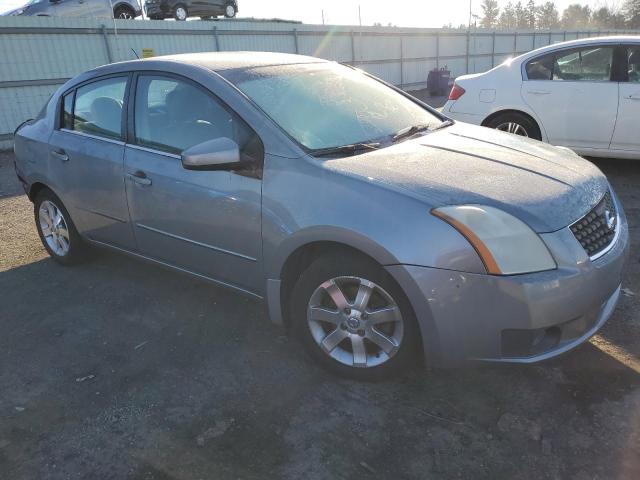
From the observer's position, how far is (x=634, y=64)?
5.64 metres

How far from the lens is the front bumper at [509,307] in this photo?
2223 mm

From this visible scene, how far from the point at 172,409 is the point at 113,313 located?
51.6 inches

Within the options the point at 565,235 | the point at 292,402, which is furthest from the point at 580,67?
the point at 292,402

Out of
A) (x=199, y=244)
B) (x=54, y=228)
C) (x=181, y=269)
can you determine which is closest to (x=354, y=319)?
(x=199, y=244)

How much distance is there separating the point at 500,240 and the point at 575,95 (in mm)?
4494

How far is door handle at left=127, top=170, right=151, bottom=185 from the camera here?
3299 millimetres

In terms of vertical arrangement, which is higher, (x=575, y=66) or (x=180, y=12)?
(x=180, y=12)

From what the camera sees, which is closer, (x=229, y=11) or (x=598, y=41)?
(x=598, y=41)

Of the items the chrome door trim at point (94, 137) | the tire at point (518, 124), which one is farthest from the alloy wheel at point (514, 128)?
the chrome door trim at point (94, 137)

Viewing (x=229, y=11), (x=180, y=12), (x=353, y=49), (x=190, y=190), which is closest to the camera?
(x=190, y=190)

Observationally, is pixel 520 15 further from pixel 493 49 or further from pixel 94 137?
pixel 94 137

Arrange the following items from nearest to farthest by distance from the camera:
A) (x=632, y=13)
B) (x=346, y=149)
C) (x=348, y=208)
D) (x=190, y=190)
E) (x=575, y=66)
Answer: (x=348, y=208), (x=346, y=149), (x=190, y=190), (x=575, y=66), (x=632, y=13)

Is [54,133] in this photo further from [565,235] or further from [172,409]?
[565,235]

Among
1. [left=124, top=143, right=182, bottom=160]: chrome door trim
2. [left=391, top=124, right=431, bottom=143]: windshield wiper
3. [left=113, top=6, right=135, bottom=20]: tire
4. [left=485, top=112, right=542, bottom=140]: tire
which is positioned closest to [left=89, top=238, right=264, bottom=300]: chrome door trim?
[left=124, top=143, right=182, bottom=160]: chrome door trim
